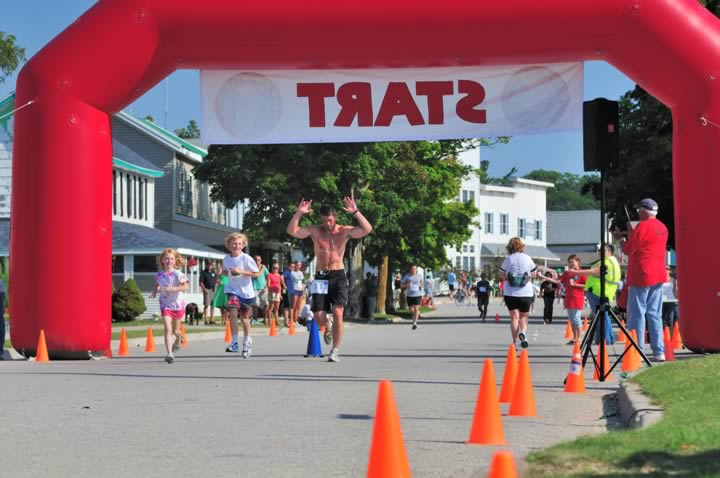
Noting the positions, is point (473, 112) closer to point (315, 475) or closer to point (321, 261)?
point (321, 261)

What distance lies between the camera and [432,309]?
5791 cm

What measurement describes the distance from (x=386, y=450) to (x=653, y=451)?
1364 millimetres

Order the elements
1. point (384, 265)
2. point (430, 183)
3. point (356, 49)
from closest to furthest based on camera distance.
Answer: point (356, 49)
point (430, 183)
point (384, 265)

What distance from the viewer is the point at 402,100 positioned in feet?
51.7

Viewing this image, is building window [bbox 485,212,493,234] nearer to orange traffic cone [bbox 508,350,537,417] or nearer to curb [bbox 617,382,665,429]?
curb [bbox 617,382,665,429]

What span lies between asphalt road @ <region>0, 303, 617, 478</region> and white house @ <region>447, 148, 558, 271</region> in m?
77.7

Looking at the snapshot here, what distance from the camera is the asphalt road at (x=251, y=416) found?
7.00 meters

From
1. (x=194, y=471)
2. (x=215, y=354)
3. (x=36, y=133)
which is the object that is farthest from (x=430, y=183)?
(x=194, y=471)

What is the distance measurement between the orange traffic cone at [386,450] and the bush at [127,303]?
99.7 feet

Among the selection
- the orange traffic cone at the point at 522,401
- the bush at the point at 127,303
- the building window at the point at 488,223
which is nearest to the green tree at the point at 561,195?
the building window at the point at 488,223

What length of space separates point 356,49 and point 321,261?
2610 millimetres

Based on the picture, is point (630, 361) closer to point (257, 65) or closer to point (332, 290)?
point (332, 290)

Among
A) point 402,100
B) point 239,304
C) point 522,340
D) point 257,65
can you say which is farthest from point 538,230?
point 257,65

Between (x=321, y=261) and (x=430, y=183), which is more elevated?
(x=430, y=183)
